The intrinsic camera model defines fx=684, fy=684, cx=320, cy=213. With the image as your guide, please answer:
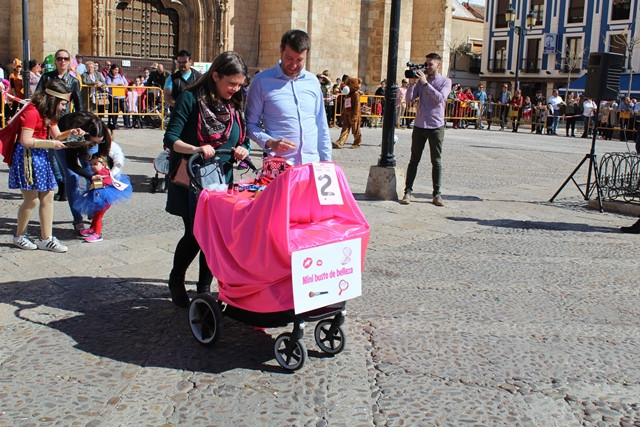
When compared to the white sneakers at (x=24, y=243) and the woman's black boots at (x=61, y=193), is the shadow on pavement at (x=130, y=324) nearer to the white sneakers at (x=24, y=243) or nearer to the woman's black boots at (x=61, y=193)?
the white sneakers at (x=24, y=243)

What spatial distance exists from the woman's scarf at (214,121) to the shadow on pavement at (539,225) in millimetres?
4350

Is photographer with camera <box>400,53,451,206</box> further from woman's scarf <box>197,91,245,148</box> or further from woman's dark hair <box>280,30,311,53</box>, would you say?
woman's scarf <box>197,91,245,148</box>

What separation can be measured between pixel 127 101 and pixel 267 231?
1479 centimetres

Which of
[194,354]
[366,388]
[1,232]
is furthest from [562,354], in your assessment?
[1,232]

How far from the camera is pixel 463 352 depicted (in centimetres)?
401

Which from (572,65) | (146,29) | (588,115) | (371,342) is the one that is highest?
(572,65)

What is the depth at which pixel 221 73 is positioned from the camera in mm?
4129

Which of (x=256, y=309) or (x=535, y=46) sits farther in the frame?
(x=535, y=46)

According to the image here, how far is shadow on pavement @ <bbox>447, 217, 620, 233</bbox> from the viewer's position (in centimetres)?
786

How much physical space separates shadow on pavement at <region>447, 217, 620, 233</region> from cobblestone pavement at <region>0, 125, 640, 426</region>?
1.54 feet

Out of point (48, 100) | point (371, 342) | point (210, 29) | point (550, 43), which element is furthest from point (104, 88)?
point (550, 43)

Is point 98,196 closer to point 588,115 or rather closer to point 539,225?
point 539,225

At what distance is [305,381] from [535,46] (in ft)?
179

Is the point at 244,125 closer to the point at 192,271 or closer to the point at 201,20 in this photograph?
the point at 192,271
